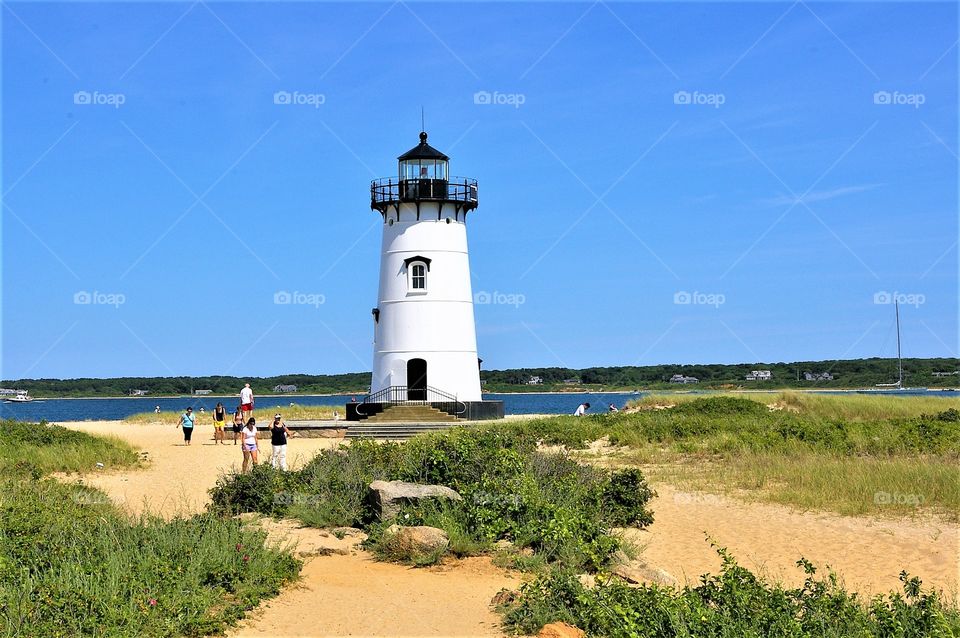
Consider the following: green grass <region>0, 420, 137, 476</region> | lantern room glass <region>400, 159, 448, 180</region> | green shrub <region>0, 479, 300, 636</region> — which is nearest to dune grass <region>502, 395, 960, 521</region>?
lantern room glass <region>400, 159, 448, 180</region>

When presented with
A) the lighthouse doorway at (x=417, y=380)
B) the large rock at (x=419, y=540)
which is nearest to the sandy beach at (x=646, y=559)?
the large rock at (x=419, y=540)

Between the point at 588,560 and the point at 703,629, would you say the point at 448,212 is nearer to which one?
the point at 588,560

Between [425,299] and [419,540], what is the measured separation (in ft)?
81.8

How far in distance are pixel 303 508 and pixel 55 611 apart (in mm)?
6632

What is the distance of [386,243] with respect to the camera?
3847cm

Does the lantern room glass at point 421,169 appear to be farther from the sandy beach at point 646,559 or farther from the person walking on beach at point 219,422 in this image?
the sandy beach at point 646,559

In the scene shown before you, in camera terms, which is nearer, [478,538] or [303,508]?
[478,538]

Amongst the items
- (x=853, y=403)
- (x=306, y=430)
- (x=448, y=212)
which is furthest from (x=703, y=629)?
(x=853, y=403)

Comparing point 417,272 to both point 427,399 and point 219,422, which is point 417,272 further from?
point 219,422

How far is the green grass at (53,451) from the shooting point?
73.0 ft

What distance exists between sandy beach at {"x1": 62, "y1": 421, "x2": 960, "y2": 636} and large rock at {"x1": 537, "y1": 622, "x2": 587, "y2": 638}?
505 millimetres

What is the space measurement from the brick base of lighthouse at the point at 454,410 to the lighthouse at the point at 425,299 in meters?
0.04

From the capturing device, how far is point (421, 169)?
3809 centimetres

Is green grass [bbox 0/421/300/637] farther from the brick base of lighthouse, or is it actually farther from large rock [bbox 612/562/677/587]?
the brick base of lighthouse
